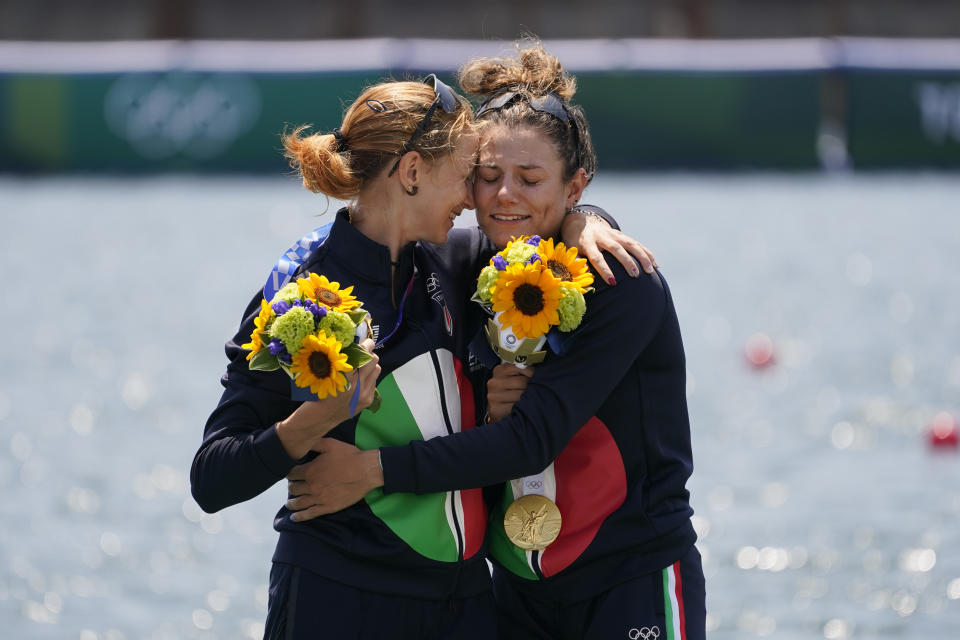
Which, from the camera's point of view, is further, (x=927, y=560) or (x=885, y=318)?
(x=885, y=318)

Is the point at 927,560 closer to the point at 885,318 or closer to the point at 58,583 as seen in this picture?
the point at 58,583

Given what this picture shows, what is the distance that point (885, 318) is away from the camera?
38.8 ft

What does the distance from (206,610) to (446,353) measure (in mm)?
3222

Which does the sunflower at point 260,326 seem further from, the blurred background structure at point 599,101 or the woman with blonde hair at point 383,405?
the blurred background structure at point 599,101

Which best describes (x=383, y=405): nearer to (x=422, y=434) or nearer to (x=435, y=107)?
(x=422, y=434)

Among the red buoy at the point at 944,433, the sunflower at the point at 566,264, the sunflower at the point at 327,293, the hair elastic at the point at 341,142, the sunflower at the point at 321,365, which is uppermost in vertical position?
the hair elastic at the point at 341,142

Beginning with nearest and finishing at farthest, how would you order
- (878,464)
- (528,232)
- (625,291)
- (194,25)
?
(625,291) < (528,232) < (878,464) < (194,25)

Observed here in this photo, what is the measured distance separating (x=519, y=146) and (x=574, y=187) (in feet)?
0.68

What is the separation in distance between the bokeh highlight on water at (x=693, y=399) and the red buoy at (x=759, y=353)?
11 centimetres

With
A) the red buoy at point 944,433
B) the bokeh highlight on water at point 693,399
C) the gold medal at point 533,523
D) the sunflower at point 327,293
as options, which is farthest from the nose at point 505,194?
the red buoy at point 944,433

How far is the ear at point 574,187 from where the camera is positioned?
333 centimetres

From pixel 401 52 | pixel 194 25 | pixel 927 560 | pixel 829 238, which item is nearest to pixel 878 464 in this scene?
pixel 927 560

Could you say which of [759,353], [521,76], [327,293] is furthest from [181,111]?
[327,293]

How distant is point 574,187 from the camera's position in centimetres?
335
